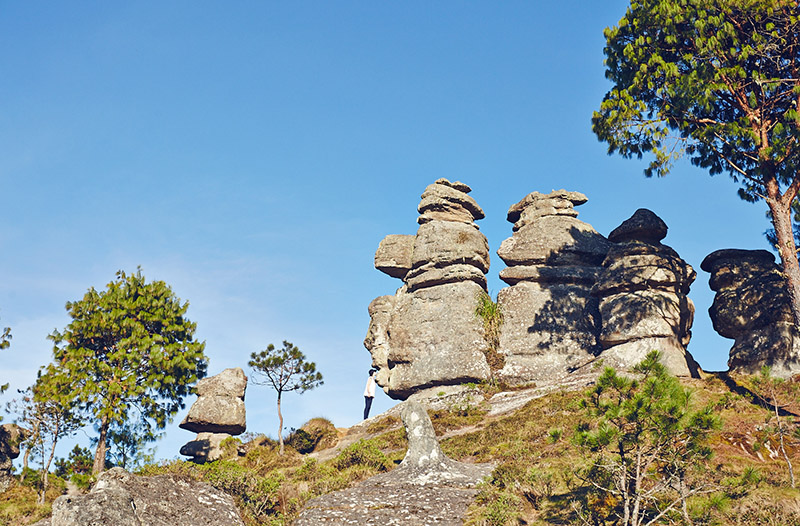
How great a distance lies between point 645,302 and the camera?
4091cm

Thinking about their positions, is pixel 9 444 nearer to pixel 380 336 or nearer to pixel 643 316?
pixel 380 336

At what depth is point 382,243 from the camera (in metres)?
53.5

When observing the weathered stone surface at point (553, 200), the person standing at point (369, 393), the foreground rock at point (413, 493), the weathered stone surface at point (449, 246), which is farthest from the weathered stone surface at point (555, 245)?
the foreground rock at point (413, 493)

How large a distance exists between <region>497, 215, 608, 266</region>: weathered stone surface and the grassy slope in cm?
1385

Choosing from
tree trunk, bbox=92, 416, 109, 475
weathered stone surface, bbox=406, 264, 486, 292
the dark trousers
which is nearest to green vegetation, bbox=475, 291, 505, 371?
weathered stone surface, bbox=406, 264, 486, 292

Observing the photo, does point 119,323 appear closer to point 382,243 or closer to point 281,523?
point 281,523

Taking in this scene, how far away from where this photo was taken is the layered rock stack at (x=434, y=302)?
4497cm

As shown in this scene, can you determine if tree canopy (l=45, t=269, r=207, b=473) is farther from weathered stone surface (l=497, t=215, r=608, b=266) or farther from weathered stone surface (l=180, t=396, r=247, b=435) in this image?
weathered stone surface (l=497, t=215, r=608, b=266)

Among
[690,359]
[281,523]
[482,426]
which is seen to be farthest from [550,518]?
[690,359]

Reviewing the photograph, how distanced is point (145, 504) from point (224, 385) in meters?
22.7

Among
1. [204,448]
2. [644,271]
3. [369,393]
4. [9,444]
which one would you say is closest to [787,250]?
[644,271]

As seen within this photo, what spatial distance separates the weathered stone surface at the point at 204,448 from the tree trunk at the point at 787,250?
102 feet

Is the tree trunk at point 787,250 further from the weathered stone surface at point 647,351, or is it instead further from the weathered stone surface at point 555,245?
the weathered stone surface at point 555,245

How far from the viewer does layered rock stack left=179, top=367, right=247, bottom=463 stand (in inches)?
1591
